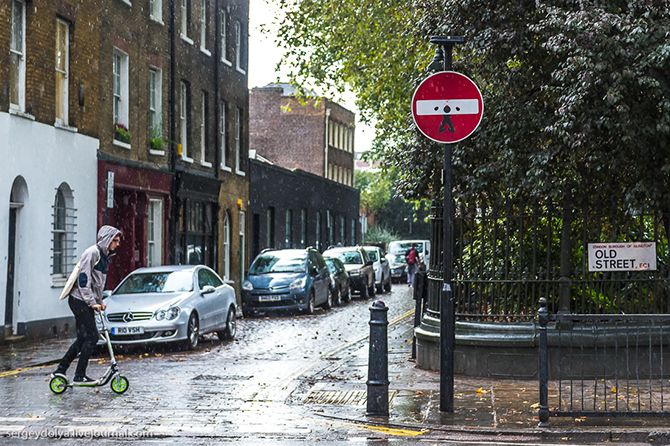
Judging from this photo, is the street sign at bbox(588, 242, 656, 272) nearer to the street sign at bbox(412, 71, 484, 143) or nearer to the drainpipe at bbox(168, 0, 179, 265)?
the street sign at bbox(412, 71, 484, 143)

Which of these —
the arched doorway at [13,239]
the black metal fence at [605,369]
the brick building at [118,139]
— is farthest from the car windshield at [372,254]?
the black metal fence at [605,369]

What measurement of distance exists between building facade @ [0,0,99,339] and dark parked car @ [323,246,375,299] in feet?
41.2

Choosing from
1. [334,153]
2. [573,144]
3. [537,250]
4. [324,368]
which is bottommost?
[324,368]

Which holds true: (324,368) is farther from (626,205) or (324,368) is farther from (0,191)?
(0,191)

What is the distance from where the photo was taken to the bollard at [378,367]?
8930 mm

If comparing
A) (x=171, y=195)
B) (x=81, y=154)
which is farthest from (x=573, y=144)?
(x=171, y=195)

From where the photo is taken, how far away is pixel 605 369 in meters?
8.86

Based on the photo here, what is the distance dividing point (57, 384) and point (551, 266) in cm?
601

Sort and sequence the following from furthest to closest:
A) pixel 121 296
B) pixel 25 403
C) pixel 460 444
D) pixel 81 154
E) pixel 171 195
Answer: pixel 171 195
pixel 81 154
pixel 121 296
pixel 25 403
pixel 460 444

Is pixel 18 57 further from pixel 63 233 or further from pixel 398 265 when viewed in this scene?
pixel 398 265

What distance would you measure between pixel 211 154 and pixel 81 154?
30.2 feet

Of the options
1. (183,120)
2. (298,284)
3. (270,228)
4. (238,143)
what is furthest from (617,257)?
(270,228)

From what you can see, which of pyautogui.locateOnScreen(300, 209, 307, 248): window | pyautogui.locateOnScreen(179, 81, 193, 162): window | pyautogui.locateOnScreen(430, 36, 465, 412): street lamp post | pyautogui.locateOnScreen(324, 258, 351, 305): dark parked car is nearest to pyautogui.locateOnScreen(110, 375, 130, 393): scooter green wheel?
pyautogui.locateOnScreen(430, 36, 465, 412): street lamp post

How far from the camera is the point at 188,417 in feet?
29.3
